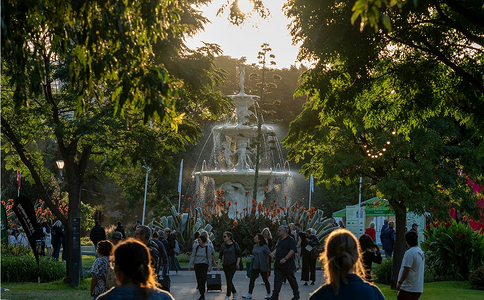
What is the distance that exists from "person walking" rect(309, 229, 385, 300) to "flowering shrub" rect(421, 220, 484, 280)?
17993 millimetres

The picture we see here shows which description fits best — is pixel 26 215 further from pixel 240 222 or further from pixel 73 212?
pixel 240 222

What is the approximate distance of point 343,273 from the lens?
5.16 metres

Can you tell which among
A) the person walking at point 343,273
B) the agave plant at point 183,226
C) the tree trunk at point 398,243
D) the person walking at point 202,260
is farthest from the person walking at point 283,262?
the agave plant at point 183,226

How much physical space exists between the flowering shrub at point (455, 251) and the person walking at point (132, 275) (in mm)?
18760

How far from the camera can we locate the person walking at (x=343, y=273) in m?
5.11

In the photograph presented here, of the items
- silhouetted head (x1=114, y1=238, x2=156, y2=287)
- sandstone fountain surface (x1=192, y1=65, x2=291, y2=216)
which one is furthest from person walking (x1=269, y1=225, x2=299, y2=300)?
sandstone fountain surface (x1=192, y1=65, x2=291, y2=216)

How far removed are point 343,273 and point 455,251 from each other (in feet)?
60.0

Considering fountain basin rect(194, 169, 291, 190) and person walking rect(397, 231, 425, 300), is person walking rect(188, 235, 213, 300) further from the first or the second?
fountain basin rect(194, 169, 291, 190)

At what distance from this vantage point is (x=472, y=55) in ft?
44.1

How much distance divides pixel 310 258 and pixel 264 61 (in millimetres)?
16570

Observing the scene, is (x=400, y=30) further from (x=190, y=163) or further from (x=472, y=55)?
(x=190, y=163)

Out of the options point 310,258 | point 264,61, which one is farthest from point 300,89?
point 264,61

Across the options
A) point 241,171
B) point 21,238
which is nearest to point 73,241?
point 21,238

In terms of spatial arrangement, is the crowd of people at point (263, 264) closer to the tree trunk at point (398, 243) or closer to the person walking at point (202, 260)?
the person walking at point (202, 260)
